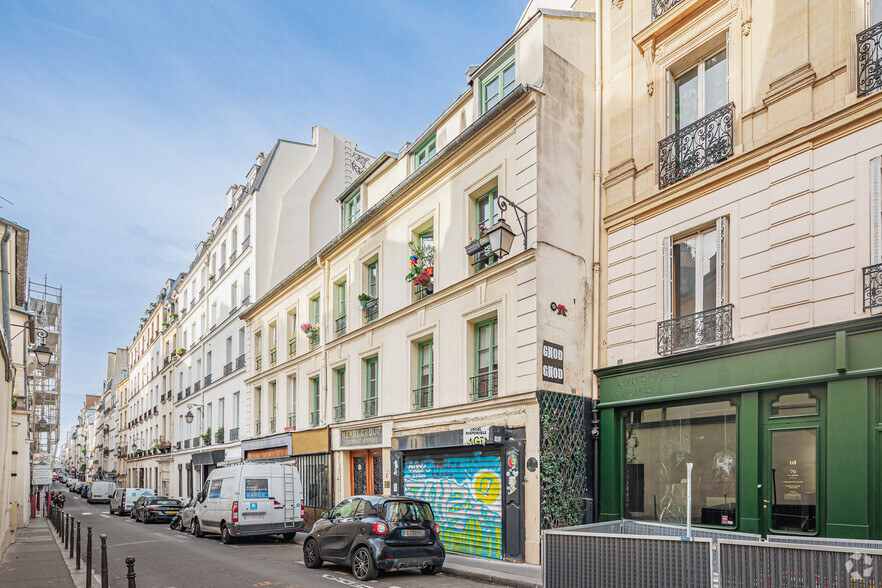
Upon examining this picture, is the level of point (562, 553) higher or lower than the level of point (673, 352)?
lower

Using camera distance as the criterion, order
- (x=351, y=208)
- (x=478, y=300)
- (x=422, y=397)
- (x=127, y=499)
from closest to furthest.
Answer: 1. (x=478, y=300)
2. (x=422, y=397)
3. (x=351, y=208)
4. (x=127, y=499)

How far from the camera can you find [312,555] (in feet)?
42.9

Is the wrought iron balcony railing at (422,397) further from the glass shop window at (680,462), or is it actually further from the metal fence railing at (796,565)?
the metal fence railing at (796,565)

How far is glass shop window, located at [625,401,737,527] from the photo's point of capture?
11203mm

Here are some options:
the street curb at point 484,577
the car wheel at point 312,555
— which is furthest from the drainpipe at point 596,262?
the car wheel at point 312,555

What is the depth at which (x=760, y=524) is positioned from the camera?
10477 millimetres

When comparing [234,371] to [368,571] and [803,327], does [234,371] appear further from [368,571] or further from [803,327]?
[803,327]

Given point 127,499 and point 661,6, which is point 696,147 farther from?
point 127,499

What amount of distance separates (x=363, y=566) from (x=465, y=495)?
350 cm

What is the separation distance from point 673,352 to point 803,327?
2326 millimetres

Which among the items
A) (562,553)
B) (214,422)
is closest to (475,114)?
(562,553)

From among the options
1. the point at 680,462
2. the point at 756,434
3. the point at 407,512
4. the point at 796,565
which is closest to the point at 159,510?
the point at 407,512

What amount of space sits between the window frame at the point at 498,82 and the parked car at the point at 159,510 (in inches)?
808

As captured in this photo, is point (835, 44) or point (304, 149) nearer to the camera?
point (835, 44)
